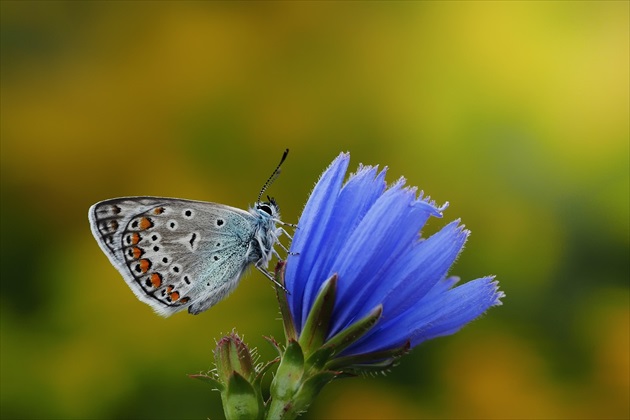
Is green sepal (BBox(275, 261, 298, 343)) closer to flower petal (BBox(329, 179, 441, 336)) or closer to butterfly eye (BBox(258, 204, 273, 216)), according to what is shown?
flower petal (BBox(329, 179, 441, 336))

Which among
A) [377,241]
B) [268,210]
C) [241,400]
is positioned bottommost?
[241,400]

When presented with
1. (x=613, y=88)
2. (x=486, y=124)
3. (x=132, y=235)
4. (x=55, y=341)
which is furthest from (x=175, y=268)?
(x=613, y=88)

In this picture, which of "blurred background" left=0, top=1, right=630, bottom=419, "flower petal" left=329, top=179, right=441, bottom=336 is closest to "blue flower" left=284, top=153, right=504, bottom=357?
"flower petal" left=329, top=179, right=441, bottom=336

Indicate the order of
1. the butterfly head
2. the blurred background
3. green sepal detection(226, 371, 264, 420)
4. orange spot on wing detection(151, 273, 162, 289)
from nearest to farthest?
green sepal detection(226, 371, 264, 420) → orange spot on wing detection(151, 273, 162, 289) → the butterfly head → the blurred background

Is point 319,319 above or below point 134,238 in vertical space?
above

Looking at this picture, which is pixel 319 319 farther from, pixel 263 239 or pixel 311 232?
pixel 263 239

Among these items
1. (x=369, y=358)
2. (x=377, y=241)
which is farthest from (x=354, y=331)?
(x=377, y=241)
